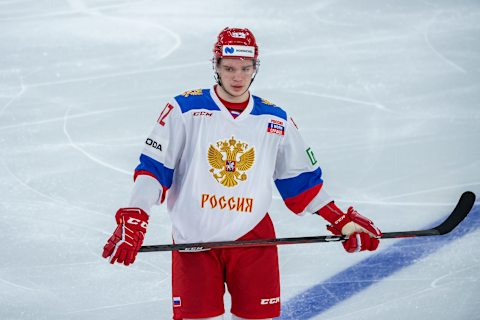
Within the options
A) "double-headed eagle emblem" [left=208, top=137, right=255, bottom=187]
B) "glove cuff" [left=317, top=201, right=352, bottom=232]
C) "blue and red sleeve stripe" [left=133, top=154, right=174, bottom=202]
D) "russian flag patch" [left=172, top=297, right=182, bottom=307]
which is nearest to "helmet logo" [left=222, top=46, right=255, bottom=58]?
"double-headed eagle emblem" [left=208, top=137, right=255, bottom=187]

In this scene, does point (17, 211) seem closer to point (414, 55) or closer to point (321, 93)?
point (321, 93)

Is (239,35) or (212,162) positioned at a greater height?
(239,35)

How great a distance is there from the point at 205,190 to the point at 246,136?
8.6 inches

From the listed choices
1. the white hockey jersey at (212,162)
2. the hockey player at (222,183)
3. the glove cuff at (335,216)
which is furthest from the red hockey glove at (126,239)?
the glove cuff at (335,216)

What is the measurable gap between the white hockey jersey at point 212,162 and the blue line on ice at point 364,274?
854 millimetres

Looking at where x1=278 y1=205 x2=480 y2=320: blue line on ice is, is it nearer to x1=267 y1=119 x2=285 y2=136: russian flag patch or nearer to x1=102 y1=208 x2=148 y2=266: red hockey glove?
x1=267 y1=119 x2=285 y2=136: russian flag patch

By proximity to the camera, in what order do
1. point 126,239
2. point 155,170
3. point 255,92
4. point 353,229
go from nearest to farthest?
1. point 126,239
2. point 155,170
3. point 353,229
4. point 255,92

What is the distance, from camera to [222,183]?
295 centimetres

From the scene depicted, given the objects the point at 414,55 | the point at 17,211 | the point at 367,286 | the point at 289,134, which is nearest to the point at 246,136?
the point at 289,134

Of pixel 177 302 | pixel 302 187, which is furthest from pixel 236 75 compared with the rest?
pixel 177 302

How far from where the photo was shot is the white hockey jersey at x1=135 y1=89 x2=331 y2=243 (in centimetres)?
294

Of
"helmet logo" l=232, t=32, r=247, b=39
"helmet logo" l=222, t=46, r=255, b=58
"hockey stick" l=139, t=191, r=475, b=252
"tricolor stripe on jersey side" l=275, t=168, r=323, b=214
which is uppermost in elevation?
"helmet logo" l=232, t=32, r=247, b=39

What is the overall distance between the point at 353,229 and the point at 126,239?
30.3 inches

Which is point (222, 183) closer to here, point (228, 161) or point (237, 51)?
point (228, 161)
